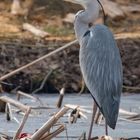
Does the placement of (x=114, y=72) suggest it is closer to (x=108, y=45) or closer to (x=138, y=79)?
(x=108, y=45)

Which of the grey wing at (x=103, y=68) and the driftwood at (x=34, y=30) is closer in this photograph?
the grey wing at (x=103, y=68)

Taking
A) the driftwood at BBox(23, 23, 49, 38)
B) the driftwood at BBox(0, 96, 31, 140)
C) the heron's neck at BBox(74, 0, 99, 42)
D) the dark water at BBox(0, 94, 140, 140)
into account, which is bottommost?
the driftwood at BBox(23, 23, 49, 38)

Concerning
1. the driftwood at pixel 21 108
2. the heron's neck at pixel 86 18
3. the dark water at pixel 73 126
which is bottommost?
the dark water at pixel 73 126

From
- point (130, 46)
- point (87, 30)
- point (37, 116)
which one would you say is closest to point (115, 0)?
point (130, 46)

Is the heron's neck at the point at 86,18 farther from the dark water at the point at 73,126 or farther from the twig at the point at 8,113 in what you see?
the twig at the point at 8,113

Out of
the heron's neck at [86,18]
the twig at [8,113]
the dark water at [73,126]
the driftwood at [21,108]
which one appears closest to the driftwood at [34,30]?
the dark water at [73,126]

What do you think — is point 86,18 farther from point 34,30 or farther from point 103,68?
point 34,30

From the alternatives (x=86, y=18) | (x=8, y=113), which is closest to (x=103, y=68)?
(x=86, y=18)

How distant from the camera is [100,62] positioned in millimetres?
8633

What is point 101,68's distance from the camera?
28.1 ft

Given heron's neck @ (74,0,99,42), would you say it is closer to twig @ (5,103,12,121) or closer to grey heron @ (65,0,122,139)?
grey heron @ (65,0,122,139)

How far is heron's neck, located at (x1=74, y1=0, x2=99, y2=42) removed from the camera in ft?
29.4

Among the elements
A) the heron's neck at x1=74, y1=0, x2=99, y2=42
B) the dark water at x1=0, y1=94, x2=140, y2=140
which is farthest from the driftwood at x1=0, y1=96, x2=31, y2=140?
the heron's neck at x1=74, y1=0, x2=99, y2=42

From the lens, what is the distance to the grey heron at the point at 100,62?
27.5 feet
